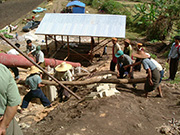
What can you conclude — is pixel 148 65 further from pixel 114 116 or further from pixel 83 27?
pixel 83 27

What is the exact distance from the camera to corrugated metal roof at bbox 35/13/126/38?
10.1 meters

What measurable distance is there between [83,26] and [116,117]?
768 cm

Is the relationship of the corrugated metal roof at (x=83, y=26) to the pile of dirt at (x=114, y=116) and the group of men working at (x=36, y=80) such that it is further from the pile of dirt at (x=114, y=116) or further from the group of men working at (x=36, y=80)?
the pile of dirt at (x=114, y=116)

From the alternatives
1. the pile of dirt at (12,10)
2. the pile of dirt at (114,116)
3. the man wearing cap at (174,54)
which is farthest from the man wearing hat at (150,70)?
the pile of dirt at (12,10)

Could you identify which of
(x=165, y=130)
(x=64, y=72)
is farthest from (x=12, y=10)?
(x=165, y=130)

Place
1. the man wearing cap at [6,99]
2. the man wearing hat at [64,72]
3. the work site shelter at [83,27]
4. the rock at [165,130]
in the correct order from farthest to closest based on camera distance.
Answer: the work site shelter at [83,27] < the man wearing hat at [64,72] < the rock at [165,130] < the man wearing cap at [6,99]

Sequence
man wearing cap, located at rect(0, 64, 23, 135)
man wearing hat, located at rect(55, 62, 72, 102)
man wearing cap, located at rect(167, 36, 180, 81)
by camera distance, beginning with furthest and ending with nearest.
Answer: man wearing hat, located at rect(55, 62, 72, 102) < man wearing cap, located at rect(167, 36, 180, 81) < man wearing cap, located at rect(0, 64, 23, 135)

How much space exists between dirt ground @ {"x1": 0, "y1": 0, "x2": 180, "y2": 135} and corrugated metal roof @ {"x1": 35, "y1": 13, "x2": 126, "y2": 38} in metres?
5.34

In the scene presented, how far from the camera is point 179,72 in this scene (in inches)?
302

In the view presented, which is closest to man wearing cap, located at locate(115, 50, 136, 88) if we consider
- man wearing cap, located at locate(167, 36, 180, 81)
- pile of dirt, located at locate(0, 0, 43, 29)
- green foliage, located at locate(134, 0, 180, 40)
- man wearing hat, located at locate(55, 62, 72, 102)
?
man wearing cap, located at locate(167, 36, 180, 81)

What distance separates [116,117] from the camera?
3951 millimetres

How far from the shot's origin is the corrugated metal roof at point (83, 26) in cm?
1010

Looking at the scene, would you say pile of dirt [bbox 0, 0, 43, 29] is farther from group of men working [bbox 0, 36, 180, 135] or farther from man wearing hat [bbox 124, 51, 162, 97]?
man wearing hat [bbox 124, 51, 162, 97]

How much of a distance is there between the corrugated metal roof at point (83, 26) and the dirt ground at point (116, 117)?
534 cm
